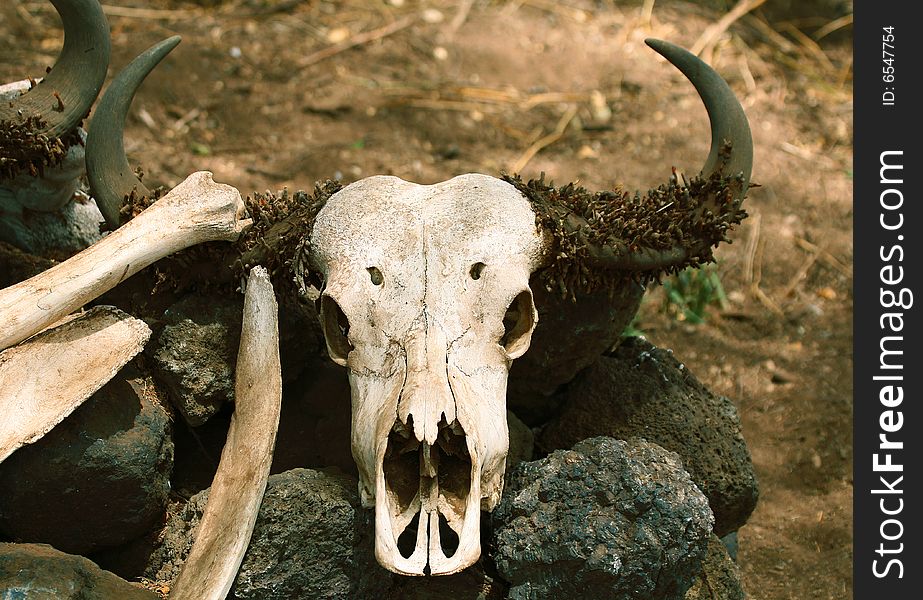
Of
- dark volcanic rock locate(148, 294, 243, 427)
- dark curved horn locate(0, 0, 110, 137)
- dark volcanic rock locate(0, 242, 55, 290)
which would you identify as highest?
dark curved horn locate(0, 0, 110, 137)

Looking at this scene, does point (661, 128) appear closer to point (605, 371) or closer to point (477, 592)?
point (605, 371)

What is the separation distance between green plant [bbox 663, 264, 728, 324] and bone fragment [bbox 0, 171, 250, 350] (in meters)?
2.36

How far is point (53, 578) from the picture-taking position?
6.67 ft

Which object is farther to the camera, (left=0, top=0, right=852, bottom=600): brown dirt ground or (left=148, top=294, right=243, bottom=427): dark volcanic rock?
(left=0, top=0, right=852, bottom=600): brown dirt ground

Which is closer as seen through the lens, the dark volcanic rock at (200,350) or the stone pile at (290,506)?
the stone pile at (290,506)

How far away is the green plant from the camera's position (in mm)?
4453

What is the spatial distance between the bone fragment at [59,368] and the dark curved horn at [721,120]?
1.39 m

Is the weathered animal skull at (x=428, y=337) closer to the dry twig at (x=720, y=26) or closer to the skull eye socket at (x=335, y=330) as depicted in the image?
the skull eye socket at (x=335, y=330)

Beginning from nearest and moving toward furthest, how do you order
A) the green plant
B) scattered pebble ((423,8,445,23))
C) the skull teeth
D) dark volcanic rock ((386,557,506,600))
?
the skull teeth < dark volcanic rock ((386,557,506,600)) < the green plant < scattered pebble ((423,8,445,23))

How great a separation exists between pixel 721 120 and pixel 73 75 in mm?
1557

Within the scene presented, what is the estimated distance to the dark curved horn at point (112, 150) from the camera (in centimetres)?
251

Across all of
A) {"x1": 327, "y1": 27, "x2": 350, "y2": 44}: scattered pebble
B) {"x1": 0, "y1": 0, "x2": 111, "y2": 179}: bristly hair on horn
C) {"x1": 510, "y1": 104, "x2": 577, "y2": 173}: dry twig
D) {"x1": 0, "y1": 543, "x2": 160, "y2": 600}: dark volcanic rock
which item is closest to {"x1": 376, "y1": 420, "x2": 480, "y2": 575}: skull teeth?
{"x1": 0, "y1": 543, "x2": 160, "y2": 600}: dark volcanic rock

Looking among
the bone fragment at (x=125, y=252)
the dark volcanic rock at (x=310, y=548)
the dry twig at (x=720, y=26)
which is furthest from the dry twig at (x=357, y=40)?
the dark volcanic rock at (x=310, y=548)

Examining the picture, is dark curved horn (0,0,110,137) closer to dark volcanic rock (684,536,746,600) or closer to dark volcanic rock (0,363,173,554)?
dark volcanic rock (0,363,173,554)
